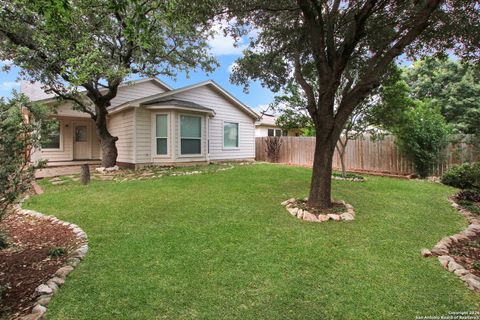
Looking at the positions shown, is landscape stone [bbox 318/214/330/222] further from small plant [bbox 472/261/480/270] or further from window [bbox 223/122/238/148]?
window [bbox 223/122/238/148]

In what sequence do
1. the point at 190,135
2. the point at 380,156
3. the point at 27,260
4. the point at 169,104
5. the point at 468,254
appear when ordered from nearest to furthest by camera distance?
the point at 27,260
the point at 468,254
the point at 169,104
the point at 380,156
the point at 190,135

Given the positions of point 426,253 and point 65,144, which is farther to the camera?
point 65,144

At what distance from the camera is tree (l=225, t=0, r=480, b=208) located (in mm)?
5156

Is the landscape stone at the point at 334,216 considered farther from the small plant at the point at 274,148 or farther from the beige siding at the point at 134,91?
the beige siding at the point at 134,91

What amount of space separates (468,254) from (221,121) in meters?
12.5

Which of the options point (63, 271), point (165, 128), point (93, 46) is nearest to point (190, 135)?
point (165, 128)

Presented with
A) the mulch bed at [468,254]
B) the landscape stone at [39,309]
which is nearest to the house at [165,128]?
the landscape stone at [39,309]

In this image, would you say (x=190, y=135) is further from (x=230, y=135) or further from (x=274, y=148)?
(x=274, y=148)

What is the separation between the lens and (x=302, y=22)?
22.8 feet

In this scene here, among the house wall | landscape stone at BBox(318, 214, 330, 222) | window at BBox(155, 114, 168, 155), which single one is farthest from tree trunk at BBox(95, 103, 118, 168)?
landscape stone at BBox(318, 214, 330, 222)

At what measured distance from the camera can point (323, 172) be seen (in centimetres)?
545

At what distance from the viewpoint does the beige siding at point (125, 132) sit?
40.7ft

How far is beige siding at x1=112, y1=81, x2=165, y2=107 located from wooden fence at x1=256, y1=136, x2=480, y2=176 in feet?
31.9

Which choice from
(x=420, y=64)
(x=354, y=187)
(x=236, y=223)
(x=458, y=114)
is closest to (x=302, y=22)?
(x=354, y=187)
